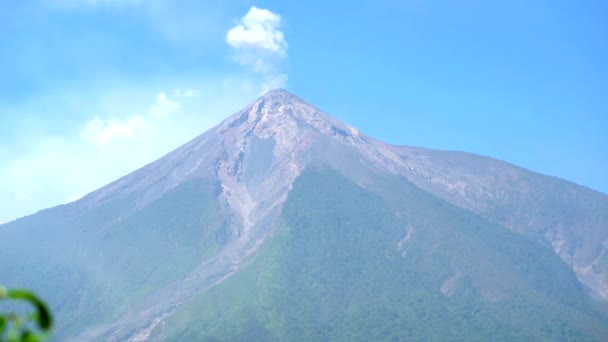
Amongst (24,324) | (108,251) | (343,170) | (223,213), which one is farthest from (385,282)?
(24,324)

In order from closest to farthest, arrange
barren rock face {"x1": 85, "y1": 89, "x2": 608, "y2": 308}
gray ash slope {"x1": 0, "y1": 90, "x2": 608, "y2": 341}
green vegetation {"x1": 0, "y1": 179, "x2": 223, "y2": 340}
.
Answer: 1. green vegetation {"x1": 0, "y1": 179, "x2": 223, "y2": 340}
2. gray ash slope {"x1": 0, "y1": 90, "x2": 608, "y2": 341}
3. barren rock face {"x1": 85, "y1": 89, "x2": 608, "y2": 308}

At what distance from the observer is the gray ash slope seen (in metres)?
138

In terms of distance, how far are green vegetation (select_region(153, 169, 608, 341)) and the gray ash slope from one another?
4.38 m

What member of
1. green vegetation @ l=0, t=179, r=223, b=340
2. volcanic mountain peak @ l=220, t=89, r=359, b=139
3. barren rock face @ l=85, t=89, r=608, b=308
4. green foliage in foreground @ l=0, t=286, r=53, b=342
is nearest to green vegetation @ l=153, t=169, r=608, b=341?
barren rock face @ l=85, t=89, r=608, b=308

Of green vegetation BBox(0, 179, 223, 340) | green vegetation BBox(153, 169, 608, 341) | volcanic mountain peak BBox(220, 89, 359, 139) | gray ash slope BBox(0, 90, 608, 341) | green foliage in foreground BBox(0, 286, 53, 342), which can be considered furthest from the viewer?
volcanic mountain peak BBox(220, 89, 359, 139)

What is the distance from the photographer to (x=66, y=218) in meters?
175

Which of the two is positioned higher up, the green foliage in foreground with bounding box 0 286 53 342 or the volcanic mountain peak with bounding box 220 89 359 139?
the volcanic mountain peak with bounding box 220 89 359 139

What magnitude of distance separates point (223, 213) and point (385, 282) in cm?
4716

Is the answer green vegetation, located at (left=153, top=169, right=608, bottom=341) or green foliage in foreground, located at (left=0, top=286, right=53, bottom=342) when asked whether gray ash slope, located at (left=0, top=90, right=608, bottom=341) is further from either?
green foliage in foreground, located at (left=0, top=286, right=53, bottom=342)

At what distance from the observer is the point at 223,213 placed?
521 feet

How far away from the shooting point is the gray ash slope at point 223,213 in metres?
138

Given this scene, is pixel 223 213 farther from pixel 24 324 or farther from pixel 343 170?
pixel 24 324

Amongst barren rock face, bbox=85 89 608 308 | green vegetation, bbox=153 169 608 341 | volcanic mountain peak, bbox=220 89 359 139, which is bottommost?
green vegetation, bbox=153 169 608 341

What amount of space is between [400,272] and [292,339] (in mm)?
33103
